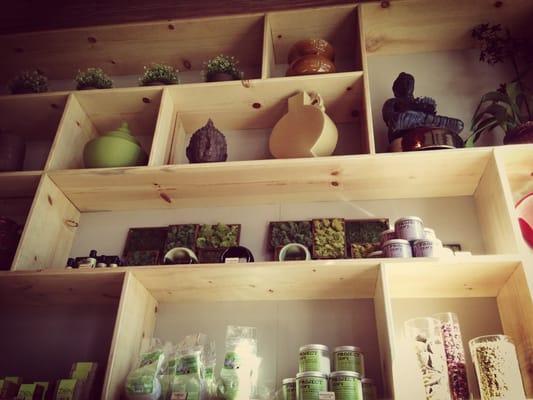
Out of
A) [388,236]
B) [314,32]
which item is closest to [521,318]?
[388,236]

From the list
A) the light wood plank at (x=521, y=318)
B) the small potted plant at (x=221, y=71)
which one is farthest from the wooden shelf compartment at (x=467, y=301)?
the small potted plant at (x=221, y=71)

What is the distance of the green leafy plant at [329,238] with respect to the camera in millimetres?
1764

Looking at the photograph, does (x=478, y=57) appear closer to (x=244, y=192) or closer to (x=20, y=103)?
(x=244, y=192)

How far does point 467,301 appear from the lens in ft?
5.37

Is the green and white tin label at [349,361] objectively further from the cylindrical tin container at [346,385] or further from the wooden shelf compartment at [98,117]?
the wooden shelf compartment at [98,117]

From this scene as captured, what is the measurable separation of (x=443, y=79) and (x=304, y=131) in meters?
0.72

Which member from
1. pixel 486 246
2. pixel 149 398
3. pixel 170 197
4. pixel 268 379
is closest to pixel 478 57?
pixel 486 246

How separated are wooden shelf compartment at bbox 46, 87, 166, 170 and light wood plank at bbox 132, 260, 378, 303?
54cm

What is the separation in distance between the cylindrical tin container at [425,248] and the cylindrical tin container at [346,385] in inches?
16.1

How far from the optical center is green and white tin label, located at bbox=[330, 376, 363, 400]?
4.31 ft

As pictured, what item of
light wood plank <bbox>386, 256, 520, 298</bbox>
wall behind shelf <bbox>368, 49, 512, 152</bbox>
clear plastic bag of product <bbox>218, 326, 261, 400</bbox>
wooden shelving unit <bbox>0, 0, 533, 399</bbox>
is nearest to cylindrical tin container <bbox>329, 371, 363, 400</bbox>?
wooden shelving unit <bbox>0, 0, 533, 399</bbox>

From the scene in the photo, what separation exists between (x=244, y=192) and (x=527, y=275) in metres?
0.98

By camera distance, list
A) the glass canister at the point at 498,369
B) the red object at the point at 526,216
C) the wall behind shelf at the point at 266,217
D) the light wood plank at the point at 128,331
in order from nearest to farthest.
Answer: the glass canister at the point at 498,369, the light wood plank at the point at 128,331, the red object at the point at 526,216, the wall behind shelf at the point at 266,217

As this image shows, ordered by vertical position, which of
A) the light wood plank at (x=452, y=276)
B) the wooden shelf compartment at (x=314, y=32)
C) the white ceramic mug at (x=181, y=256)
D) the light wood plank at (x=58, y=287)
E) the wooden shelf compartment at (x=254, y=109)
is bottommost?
the light wood plank at (x=58, y=287)
